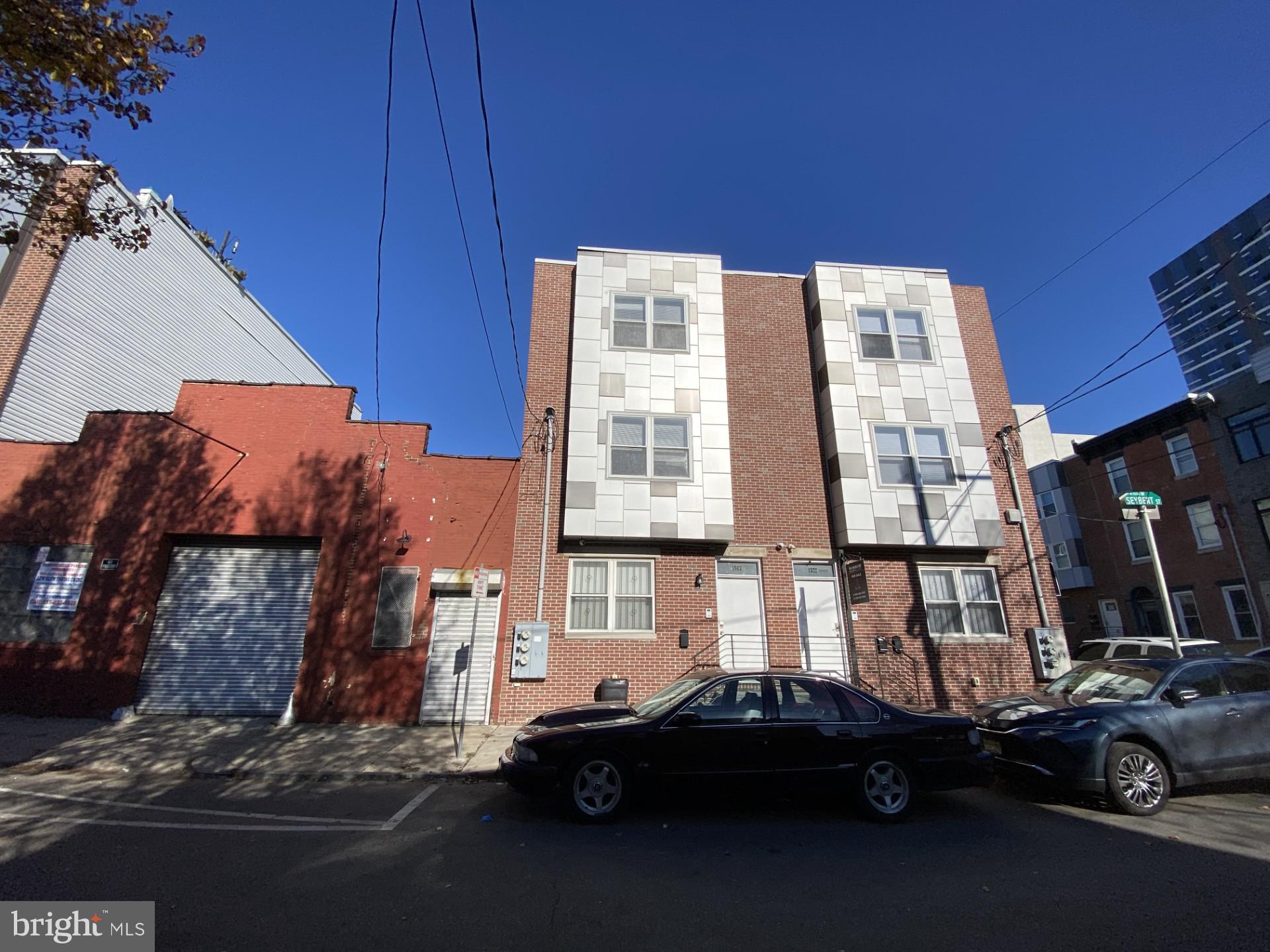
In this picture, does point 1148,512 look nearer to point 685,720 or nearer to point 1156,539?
point 685,720

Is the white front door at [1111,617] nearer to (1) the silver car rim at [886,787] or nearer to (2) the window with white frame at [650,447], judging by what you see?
(2) the window with white frame at [650,447]

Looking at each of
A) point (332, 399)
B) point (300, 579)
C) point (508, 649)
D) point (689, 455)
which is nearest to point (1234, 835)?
point (689, 455)

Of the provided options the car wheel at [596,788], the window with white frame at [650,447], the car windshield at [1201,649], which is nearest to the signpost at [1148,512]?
the car windshield at [1201,649]

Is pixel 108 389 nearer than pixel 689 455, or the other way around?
pixel 689 455

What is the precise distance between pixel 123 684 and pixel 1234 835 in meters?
16.5

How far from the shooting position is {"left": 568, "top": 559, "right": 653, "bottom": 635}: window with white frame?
11.2m

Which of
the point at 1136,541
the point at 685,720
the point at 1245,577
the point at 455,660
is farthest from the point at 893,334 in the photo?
the point at 1136,541

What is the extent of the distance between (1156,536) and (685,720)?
3085 cm

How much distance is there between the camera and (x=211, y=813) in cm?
595

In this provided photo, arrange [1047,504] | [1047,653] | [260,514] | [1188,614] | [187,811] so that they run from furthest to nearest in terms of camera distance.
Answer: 1. [1047,504]
2. [1188,614]
3. [1047,653]
4. [260,514]
5. [187,811]

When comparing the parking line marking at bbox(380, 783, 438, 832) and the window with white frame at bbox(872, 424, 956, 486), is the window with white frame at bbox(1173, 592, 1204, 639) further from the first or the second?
the parking line marking at bbox(380, 783, 438, 832)

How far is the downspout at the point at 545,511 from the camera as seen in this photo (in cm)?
1103

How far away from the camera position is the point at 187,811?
6043 millimetres

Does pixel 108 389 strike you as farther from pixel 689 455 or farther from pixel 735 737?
pixel 735 737
